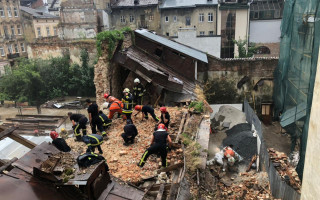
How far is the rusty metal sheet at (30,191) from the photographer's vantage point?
131 inches

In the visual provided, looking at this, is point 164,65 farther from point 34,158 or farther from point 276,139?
point 34,158

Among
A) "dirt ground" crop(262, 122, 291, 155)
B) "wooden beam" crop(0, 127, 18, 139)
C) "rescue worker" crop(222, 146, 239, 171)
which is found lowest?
"dirt ground" crop(262, 122, 291, 155)

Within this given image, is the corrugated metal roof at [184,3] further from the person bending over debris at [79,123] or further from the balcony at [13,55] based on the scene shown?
the person bending over debris at [79,123]

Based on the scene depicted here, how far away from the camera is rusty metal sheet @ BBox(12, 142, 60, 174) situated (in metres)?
3.81

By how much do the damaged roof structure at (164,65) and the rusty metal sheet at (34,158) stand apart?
7.95 m

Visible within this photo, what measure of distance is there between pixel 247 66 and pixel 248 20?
1521 cm

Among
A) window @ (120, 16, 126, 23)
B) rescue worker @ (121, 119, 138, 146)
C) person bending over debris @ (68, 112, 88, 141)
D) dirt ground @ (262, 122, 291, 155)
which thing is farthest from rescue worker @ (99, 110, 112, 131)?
window @ (120, 16, 126, 23)

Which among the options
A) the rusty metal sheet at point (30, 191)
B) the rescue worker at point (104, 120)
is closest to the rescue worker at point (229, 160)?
the rescue worker at point (104, 120)

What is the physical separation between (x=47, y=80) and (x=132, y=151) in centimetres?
2167

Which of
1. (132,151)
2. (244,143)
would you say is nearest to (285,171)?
(244,143)

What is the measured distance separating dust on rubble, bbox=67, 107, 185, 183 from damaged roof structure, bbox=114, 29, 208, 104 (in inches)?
71.5

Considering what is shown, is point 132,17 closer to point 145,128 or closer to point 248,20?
point 248,20

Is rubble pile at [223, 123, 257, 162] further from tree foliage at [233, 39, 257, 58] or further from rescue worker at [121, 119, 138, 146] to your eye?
tree foliage at [233, 39, 257, 58]

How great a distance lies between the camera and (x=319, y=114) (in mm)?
4387
